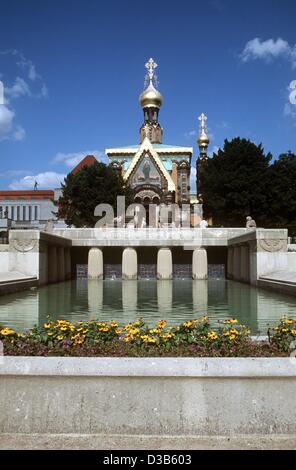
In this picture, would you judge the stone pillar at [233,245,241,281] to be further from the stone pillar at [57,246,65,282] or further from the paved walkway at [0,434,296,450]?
the paved walkway at [0,434,296,450]

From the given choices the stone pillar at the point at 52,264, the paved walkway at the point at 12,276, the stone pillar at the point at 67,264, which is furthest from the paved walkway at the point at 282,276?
the stone pillar at the point at 67,264

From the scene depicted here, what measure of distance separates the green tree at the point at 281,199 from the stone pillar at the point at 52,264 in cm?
2688

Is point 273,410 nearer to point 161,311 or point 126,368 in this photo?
point 126,368

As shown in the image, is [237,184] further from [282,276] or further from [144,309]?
[144,309]

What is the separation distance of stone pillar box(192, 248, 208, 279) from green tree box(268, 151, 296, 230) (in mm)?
16495

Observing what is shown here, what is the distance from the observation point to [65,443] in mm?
4922

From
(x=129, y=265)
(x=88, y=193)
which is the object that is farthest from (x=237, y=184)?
(x=129, y=265)

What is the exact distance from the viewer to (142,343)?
6160mm

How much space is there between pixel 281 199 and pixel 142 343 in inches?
1956

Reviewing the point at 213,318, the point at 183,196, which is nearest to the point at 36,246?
the point at 213,318

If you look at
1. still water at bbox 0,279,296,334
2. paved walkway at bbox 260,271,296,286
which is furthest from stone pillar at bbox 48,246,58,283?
paved walkway at bbox 260,271,296,286

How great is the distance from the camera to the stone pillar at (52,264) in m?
33.2

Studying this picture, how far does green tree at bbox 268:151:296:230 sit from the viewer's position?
175 feet

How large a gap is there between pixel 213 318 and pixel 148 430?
9.76 m
